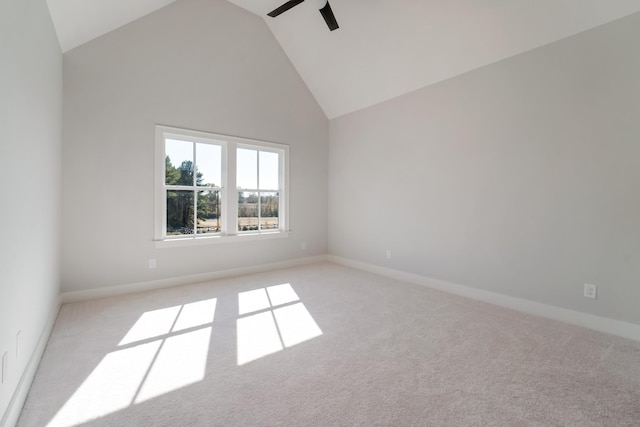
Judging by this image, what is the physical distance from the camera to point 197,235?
4.04m

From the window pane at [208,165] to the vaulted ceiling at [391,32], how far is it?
1.62 metres

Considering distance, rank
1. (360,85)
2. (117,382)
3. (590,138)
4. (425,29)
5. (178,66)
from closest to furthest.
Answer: (117,382) → (590,138) → (425,29) → (178,66) → (360,85)

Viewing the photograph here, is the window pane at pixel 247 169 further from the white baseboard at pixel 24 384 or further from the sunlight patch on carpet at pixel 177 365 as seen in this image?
the white baseboard at pixel 24 384

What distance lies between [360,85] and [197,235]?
3.28m

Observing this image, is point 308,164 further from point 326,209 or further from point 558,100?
point 558,100

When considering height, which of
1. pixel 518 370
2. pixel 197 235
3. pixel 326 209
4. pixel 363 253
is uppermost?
pixel 326 209

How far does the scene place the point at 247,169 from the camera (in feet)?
14.9

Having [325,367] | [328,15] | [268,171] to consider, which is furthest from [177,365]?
[328,15]

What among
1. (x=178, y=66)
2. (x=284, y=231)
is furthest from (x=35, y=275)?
(x=284, y=231)

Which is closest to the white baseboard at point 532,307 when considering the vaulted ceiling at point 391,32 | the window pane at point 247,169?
the window pane at point 247,169

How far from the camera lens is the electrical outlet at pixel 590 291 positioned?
262cm

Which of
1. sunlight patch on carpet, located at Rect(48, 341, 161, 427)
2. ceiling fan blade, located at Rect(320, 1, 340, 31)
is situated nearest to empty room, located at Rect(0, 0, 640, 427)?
sunlight patch on carpet, located at Rect(48, 341, 161, 427)

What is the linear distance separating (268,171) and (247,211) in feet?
2.49

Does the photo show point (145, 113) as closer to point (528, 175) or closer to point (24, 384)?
point (24, 384)
